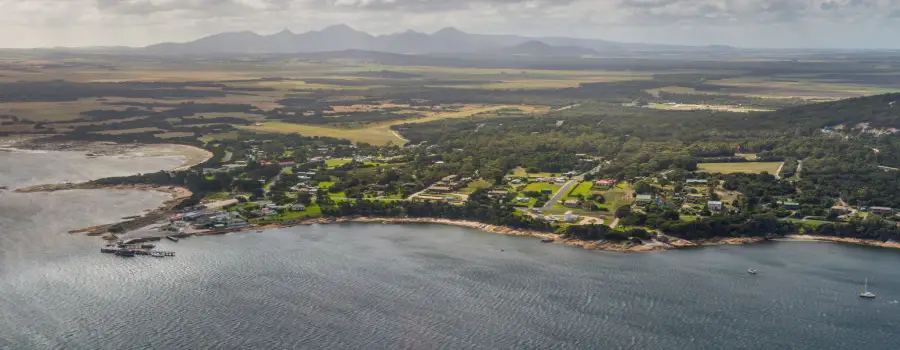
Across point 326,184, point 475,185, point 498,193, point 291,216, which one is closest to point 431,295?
point 291,216

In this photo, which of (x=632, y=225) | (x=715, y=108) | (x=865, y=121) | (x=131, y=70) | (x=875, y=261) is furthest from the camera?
(x=131, y=70)

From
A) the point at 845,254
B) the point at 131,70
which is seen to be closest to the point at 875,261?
the point at 845,254

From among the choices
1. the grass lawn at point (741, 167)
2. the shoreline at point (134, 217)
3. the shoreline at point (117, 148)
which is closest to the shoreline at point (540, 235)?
the shoreline at point (134, 217)

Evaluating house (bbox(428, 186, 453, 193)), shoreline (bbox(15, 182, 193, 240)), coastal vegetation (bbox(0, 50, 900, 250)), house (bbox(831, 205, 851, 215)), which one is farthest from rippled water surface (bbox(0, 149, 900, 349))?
house (bbox(428, 186, 453, 193))

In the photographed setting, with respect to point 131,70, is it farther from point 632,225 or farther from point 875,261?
point 875,261

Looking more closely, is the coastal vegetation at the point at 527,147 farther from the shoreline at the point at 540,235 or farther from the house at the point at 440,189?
the shoreline at the point at 540,235

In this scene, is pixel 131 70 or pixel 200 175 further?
pixel 131 70

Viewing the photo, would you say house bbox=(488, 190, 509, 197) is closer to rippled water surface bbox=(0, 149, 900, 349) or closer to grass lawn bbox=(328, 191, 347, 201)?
rippled water surface bbox=(0, 149, 900, 349)
